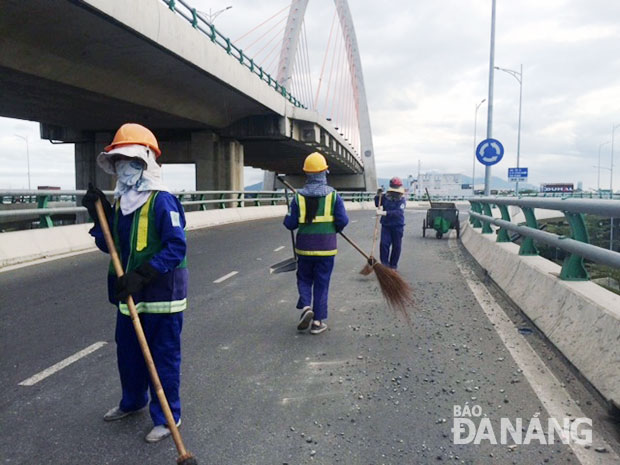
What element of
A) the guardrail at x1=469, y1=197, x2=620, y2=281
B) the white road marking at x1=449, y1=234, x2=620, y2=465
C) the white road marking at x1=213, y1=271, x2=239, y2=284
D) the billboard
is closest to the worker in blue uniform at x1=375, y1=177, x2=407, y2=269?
the white road marking at x1=213, y1=271, x2=239, y2=284

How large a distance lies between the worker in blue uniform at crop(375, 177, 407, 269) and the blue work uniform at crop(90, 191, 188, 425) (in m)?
6.61

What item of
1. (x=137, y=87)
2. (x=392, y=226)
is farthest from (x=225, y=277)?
(x=137, y=87)

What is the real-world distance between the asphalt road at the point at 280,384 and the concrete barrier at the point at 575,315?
198 mm

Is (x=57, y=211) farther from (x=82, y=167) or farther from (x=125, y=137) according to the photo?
(x=82, y=167)

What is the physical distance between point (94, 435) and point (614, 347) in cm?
349

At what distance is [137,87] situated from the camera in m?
21.4

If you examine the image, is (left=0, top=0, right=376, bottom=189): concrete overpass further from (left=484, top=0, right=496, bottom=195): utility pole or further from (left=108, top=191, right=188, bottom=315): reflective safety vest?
(left=108, top=191, right=188, bottom=315): reflective safety vest

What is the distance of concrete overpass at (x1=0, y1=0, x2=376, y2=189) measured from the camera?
596 inches

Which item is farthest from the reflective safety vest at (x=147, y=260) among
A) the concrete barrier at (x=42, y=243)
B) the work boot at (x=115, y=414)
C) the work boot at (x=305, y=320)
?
the concrete barrier at (x=42, y=243)

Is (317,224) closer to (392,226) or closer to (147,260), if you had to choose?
(147,260)

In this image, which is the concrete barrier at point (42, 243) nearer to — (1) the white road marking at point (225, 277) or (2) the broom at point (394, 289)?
(1) the white road marking at point (225, 277)

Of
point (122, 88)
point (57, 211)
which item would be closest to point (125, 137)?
point (57, 211)

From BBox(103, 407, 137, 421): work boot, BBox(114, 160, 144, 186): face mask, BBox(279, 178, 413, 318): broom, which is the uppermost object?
BBox(114, 160, 144, 186): face mask

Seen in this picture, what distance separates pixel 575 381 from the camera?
13.3ft
